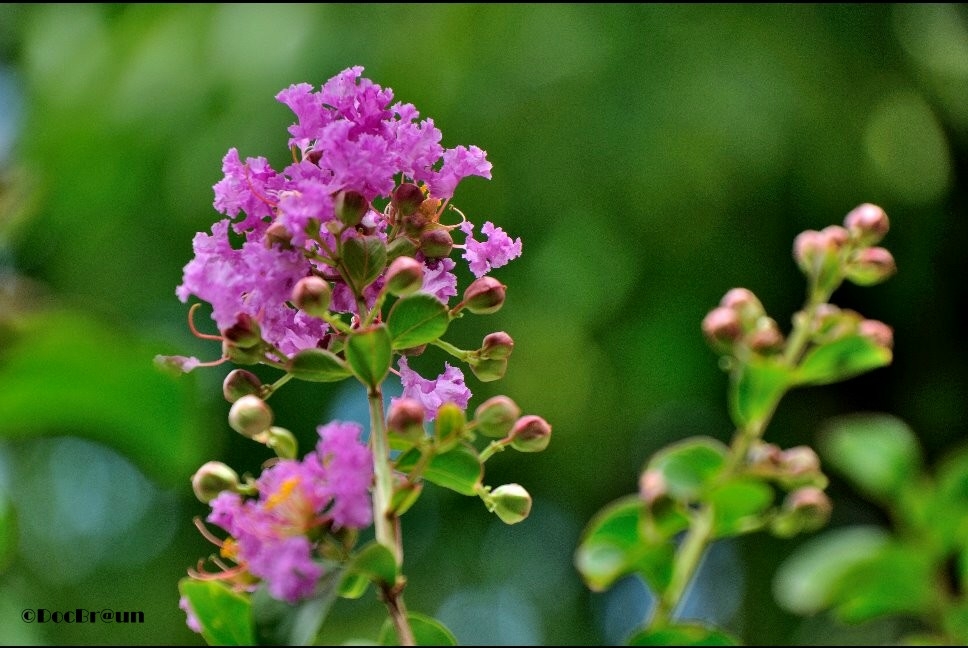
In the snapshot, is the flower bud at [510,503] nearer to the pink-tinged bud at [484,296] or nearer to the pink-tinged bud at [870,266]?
the pink-tinged bud at [484,296]

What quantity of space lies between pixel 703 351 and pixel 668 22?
2.89ft

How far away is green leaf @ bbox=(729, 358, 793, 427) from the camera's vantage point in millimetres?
650

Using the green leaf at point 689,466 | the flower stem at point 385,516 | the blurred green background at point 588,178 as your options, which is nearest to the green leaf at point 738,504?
the green leaf at point 689,466

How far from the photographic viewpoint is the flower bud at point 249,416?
500 mm

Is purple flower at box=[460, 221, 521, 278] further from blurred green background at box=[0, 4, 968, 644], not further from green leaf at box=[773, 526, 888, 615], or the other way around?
blurred green background at box=[0, 4, 968, 644]

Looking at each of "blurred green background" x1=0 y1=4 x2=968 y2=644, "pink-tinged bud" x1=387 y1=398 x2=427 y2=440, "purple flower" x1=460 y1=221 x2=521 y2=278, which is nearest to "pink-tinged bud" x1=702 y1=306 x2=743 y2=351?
"purple flower" x1=460 y1=221 x2=521 y2=278

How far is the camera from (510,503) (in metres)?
0.57

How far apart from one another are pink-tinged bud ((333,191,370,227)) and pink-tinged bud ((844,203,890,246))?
344 millimetres

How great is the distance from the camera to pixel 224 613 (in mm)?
488

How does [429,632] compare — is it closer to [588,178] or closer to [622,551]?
[622,551]

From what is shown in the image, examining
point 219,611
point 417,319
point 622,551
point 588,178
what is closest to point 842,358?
point 622,551

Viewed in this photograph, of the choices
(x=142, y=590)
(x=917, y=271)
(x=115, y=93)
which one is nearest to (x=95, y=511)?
(x=142, y=590)

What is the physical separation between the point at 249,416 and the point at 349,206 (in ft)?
0.35

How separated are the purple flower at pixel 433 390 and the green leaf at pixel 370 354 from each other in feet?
0.27
